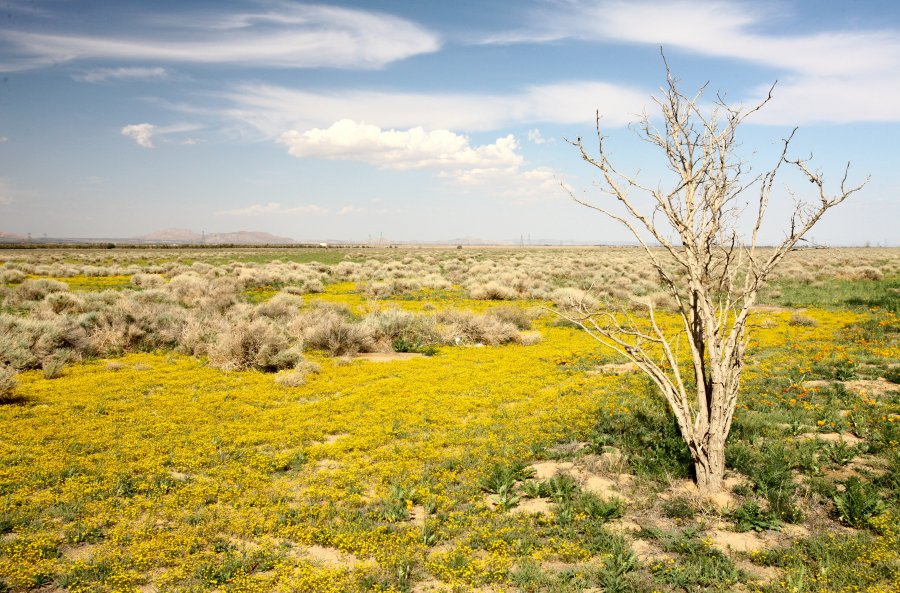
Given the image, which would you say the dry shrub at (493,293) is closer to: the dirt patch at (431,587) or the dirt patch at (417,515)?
the dirt patch at (417,515)

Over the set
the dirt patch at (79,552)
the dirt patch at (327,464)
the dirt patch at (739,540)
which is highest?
the dirt patch at (739,540)

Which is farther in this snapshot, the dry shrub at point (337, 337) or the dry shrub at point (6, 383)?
the dry shrub at point (337, 337)

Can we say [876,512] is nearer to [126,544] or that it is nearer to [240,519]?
[240,519]

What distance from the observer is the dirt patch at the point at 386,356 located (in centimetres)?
1468

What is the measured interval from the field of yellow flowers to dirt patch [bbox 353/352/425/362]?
2729 mm

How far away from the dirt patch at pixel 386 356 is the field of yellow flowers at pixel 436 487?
2.73 m

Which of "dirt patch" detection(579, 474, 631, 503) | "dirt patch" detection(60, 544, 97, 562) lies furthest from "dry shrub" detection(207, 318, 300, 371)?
"dirt patch" detection(579, 474, 631, 503)

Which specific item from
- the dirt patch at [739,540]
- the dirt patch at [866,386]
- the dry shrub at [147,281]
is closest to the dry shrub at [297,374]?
the dirt patch at [739,540]

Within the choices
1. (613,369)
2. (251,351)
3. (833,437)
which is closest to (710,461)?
(833,437)

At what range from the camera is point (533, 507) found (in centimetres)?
612

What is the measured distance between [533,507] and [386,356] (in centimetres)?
Answer: 963

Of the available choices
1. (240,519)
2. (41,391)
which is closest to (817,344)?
(240,519)

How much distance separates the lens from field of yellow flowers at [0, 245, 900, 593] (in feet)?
15.4

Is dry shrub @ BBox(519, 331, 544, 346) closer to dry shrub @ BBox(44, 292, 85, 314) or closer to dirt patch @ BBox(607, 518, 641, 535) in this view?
dirt patch @ BBox(607, 518, 641, 535)
